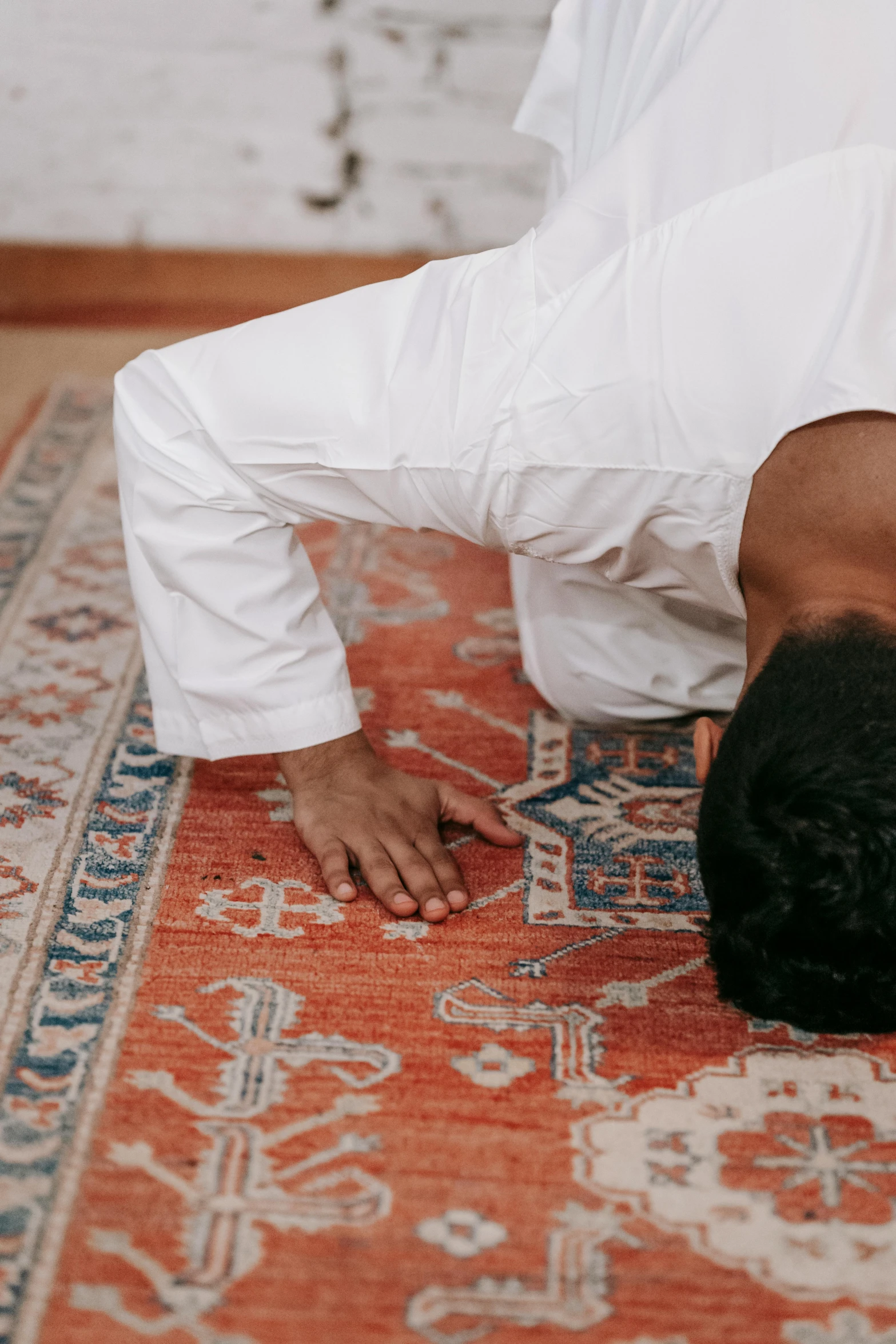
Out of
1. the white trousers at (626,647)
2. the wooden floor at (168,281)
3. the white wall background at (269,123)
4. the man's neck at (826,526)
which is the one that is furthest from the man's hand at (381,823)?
the white wall background at (269,123)

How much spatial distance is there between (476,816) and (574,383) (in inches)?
19.7

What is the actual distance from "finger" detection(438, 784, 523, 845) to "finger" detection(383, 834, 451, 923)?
0.09 metres

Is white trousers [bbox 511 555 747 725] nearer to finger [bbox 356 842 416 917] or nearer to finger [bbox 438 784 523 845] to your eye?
finger [bbox 438 784 523 845]

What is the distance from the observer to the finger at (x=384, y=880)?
1.30 m

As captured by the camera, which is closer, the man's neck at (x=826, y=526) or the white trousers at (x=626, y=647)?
the man's neck at (x=826, y=526)

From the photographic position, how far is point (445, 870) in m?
1.35

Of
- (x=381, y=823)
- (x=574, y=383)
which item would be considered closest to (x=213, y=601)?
(x=381, y=823)

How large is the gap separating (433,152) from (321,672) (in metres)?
2.24

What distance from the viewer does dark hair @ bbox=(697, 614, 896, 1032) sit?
0.97m

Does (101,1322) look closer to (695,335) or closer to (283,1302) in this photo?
(283,1302)

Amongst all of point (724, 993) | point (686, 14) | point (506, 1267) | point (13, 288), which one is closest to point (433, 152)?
point (13, 288)

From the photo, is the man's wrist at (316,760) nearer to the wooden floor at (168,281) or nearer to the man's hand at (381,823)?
the man's hand at (381,823)

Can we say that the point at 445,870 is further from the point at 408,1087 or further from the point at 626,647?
the point at 626,647

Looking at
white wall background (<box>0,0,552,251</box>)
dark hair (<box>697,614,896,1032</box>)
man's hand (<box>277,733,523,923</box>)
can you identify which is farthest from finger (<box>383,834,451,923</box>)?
white wall background (<box>0,0,552,251</box>)
